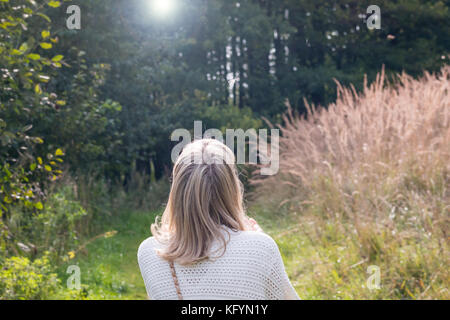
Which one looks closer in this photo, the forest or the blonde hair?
the blonde hair

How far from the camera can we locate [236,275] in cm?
173

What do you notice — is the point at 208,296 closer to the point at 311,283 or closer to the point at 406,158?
the point at 311,283

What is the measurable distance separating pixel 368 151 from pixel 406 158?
59 centimetres

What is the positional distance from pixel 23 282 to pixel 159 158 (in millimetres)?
8159

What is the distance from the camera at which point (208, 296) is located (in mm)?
1731

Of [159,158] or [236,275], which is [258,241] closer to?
[236,275]

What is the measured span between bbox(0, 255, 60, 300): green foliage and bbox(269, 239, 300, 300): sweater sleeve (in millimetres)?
2626

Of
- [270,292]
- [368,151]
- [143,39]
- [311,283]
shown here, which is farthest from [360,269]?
[143,39]

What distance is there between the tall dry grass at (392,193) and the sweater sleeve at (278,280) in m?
2.08
